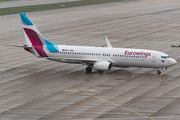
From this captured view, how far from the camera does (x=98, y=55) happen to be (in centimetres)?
6406

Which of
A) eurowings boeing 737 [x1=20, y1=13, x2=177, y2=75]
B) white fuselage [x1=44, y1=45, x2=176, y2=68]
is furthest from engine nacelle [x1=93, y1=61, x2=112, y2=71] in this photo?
white fuselage [x1=44, y1=45, x2=176, y2=68]

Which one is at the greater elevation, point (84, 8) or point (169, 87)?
point (84, 8)

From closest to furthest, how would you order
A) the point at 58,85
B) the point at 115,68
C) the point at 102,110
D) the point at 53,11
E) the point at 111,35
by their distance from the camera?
the point at 102,110 < the point at 58,85 < the point at 115,68 < the point at 111,35 < the point at 53,11

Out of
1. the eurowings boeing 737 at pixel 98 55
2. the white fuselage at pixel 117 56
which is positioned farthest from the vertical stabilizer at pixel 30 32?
the white fuselage at pixel 117 56

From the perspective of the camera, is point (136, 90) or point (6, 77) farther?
point (6, 77)

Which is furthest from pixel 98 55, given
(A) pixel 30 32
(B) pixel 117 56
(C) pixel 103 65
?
(A) pixel 30 32

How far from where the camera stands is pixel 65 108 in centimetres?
4484

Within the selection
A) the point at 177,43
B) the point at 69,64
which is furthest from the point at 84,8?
the point at 69,64

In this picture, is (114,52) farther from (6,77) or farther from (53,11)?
(53,11)

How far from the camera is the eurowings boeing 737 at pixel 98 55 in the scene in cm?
6144

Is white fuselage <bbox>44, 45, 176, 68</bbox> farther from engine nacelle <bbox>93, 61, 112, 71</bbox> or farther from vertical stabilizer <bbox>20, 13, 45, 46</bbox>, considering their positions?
vertical stabilizer <bbox>20, 13, 45, 46</bbox>

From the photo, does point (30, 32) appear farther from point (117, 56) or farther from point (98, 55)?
point (117, 56)

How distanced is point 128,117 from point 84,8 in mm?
146206

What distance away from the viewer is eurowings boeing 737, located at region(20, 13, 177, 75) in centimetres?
6144
